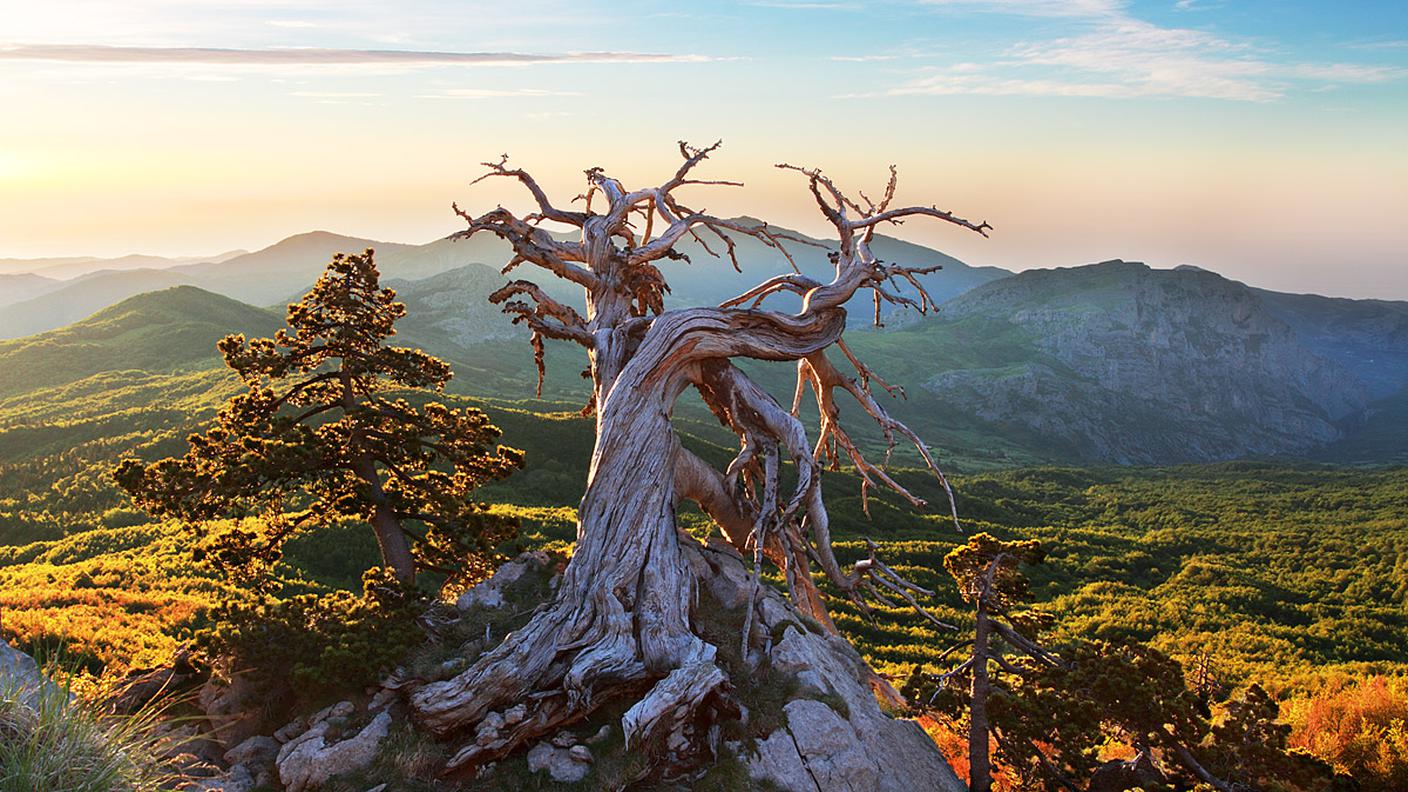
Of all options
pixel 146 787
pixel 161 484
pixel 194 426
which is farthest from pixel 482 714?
pixel 194 426

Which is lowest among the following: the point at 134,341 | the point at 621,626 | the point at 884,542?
the point at 884,542

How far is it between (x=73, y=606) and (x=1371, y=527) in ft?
326

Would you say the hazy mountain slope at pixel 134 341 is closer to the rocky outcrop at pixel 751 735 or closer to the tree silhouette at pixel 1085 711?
the rocky outcrop at pixel 751 735

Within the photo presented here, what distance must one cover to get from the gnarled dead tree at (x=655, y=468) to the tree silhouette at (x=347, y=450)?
250 centimetres

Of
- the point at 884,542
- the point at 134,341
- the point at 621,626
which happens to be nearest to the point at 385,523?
the point at 621,626

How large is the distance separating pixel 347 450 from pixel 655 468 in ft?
19.1

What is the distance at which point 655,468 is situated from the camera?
10859mm

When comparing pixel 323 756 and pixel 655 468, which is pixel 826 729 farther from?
pixel 323 756

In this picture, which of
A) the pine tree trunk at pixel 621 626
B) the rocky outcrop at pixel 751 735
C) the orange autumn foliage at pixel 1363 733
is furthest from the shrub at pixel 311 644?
the orange autumn foliage at pixel 1363 733

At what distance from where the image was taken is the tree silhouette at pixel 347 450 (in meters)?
11.8

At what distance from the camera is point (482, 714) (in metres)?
8.54

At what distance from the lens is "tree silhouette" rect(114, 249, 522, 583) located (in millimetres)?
11805

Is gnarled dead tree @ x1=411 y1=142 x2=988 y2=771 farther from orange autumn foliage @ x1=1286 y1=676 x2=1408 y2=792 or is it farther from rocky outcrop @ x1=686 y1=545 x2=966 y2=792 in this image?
orange autumn foliage @ x1=1286 y1=676 x2=1408 y2=792

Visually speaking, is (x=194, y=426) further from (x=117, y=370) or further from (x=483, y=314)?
(x=483, y=314)
